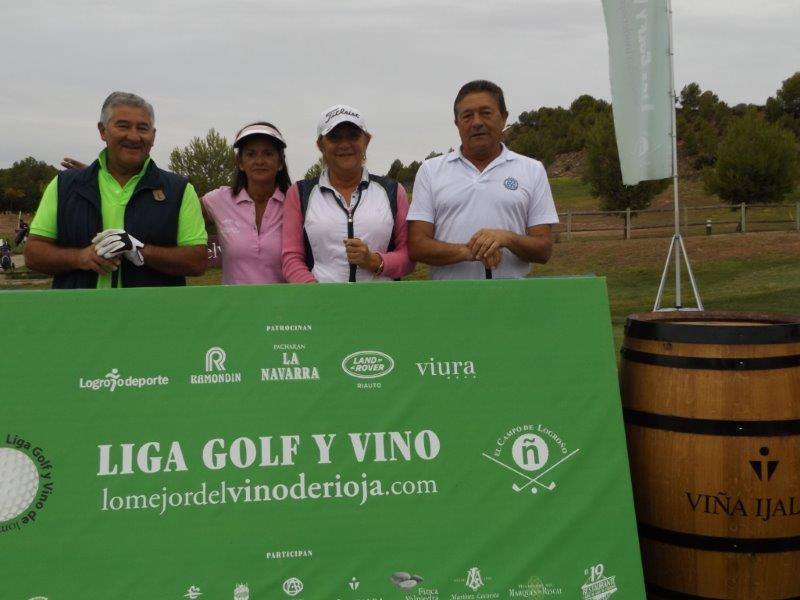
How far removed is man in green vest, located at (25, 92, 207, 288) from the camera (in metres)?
3.40

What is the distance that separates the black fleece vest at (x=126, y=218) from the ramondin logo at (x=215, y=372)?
3.01 feet

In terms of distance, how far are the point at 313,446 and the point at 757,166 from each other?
115 feet

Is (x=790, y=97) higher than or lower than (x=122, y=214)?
higher

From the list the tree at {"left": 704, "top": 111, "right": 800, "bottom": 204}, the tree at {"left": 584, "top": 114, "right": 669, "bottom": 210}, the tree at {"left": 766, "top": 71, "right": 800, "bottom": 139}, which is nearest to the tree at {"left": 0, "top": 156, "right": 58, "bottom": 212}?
the tree at {"left": 584, "top": 114, "right": 669, "bottom": 210}

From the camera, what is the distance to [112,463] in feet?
8.45

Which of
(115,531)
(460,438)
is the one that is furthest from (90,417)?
(460,438)

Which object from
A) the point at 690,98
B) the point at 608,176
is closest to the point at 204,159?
the point at 608,176

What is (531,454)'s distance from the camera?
273 cm

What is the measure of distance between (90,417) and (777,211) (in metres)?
35.9

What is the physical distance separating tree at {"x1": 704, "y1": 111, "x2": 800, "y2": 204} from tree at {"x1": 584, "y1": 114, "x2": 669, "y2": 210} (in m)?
2.84

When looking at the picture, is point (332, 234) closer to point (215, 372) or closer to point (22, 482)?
point (215, 372)

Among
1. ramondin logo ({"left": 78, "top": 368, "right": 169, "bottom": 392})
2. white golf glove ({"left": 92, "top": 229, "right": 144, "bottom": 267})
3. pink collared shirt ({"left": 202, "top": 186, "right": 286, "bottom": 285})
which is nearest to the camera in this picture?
ramondin logo ({"left": 78, "top": 368, "right": 169, "bottom": 392})

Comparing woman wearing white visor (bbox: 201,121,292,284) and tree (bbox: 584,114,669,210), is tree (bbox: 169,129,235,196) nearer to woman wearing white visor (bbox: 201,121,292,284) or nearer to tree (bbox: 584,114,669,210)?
tree (bbox: 584,114,669,210)

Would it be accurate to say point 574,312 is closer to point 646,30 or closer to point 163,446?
point 163,446
